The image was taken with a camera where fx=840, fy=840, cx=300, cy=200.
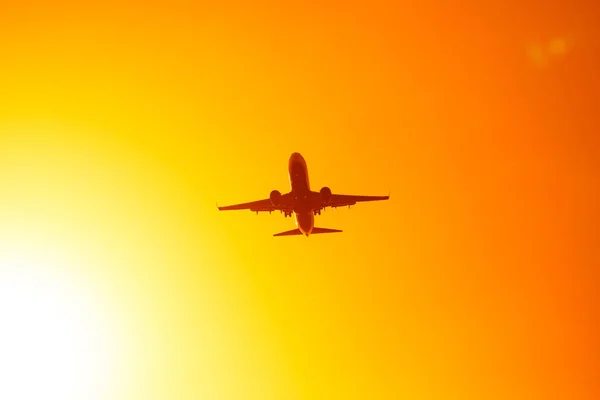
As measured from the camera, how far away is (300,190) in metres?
53.8

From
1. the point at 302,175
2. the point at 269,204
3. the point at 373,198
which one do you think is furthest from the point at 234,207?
the point at 373,198

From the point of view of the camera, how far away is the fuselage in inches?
2122

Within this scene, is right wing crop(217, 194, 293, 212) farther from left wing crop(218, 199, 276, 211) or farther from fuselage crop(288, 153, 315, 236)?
fuselage crop(288, 153, 315, 236)

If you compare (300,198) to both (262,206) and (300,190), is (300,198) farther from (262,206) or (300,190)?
(262,206)

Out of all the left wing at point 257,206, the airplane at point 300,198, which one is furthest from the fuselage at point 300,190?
the left wing at point 257,206

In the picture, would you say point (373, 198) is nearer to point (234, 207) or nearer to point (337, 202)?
point (337, 202)

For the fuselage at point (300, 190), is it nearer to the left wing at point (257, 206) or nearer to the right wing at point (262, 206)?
the right wing at point (262, 206)

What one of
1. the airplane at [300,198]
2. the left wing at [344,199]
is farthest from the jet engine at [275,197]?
the left wing at [344,199]

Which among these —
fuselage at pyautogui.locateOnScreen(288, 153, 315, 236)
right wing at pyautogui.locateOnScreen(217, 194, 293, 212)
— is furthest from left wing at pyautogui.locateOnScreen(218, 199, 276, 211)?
fuselage at pyautogui.locateOnScreen(288, 153, 315, 236)

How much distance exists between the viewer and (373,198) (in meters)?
56.8

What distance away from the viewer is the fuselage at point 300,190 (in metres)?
53.9

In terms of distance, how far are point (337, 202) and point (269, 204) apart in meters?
4.61

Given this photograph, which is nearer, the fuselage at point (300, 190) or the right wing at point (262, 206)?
the fuselage at point (300, 190)

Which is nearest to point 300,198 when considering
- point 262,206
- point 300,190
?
point 300,190
